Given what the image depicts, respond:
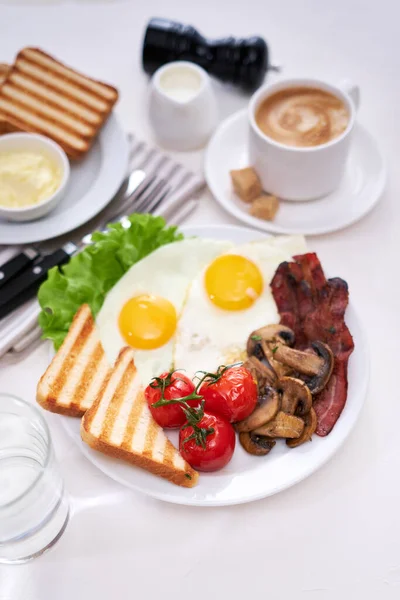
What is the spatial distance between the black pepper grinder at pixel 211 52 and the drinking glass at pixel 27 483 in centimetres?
177

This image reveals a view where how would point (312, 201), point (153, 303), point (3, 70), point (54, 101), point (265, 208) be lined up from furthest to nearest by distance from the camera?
1. point (3, 70)
2. point (54, 101)
3. point (312, 201)
4. point (265, 208)
5. point (153, 303)

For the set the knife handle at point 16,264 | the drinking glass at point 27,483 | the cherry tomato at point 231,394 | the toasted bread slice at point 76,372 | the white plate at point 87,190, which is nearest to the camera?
the drinking glass at point 27,483

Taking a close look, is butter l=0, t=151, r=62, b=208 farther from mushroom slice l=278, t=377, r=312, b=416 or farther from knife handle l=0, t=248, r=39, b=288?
mushroom slice l=278, t=377, r=312, b=416

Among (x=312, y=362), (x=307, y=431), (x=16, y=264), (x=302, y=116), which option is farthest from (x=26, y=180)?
(x=307, y=431)

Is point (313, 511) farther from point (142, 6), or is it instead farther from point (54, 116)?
point (142, 6)

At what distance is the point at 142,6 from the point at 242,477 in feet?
8.35

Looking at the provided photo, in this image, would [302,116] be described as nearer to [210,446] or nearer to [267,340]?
[267,340]

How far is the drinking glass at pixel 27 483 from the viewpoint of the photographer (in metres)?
1.80

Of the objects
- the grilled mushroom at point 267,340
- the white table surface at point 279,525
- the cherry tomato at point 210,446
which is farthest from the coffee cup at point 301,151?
the cherry tomato at point 210,446

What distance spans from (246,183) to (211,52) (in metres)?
0.74

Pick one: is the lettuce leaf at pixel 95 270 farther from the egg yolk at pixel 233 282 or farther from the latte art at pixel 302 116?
the latte art at pixel 302 116

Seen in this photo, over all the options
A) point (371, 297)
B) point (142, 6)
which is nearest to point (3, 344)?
point (371, 297)

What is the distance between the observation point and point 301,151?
7.91ft

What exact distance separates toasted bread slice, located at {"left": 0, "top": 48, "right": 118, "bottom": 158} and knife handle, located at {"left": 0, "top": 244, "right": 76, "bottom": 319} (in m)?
0.54
